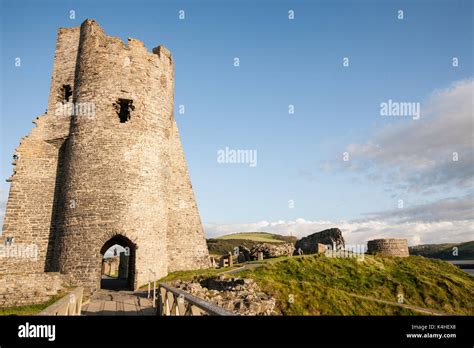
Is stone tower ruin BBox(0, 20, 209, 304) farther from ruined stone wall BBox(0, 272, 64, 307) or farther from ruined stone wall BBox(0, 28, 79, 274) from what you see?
ruined stone wall BBox(0, 272, 64, 307)

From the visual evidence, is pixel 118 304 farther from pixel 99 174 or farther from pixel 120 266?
pixel 120 266

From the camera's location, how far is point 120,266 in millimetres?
28328

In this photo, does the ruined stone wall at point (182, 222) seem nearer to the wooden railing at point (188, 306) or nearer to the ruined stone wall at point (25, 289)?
the ruined stone wall at point (25, 289)

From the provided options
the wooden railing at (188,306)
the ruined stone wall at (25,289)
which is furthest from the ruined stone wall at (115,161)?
the wooden railing at (188,306)

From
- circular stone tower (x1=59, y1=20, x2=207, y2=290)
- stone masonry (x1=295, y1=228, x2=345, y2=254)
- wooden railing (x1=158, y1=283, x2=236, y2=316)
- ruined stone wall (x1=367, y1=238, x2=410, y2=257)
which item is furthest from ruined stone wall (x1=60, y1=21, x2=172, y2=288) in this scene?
ruined stone wall (x1=367, y1=238, x2=410, y2=257)

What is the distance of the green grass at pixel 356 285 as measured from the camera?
672 inches

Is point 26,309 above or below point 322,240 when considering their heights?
below

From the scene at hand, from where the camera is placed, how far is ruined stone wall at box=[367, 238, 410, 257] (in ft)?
100

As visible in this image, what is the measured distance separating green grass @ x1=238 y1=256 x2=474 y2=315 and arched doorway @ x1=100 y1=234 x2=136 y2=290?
6146 mm

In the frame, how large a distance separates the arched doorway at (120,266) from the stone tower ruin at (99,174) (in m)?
0.22

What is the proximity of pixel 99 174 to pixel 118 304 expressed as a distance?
7931mm

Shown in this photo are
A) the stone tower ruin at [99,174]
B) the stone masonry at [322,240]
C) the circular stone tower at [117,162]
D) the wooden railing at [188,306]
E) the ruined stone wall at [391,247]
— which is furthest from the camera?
the ruined stone wall at [391,247]

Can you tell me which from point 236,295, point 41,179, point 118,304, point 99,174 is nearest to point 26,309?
A: point 118,304
